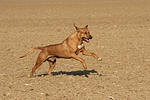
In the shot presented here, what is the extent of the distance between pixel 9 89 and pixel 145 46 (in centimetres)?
873

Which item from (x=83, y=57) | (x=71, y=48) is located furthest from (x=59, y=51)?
(x=83, y=57)

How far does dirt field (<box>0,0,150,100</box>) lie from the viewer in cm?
801

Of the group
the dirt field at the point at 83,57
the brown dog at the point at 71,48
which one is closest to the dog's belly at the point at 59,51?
the brown dog at the point at 71,48

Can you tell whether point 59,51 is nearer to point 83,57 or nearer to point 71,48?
point 71,48

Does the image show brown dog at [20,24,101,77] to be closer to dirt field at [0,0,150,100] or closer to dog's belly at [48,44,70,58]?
dog's belly at [48,44,70,58]

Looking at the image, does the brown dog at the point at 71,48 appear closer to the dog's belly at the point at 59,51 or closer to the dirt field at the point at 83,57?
the dog's belly at the point at 59,51

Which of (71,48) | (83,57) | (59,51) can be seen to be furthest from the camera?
(83,57)

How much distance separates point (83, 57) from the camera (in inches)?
523

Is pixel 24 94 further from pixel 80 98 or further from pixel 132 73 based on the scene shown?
pixel 132 73

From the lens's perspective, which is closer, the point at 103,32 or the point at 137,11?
the point at 103,32

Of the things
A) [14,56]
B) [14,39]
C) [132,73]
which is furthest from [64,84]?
[14,39]

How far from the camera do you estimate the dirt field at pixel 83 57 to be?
26.3 ft

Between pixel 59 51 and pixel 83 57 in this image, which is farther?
pixel 83 57

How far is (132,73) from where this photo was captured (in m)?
10.0
